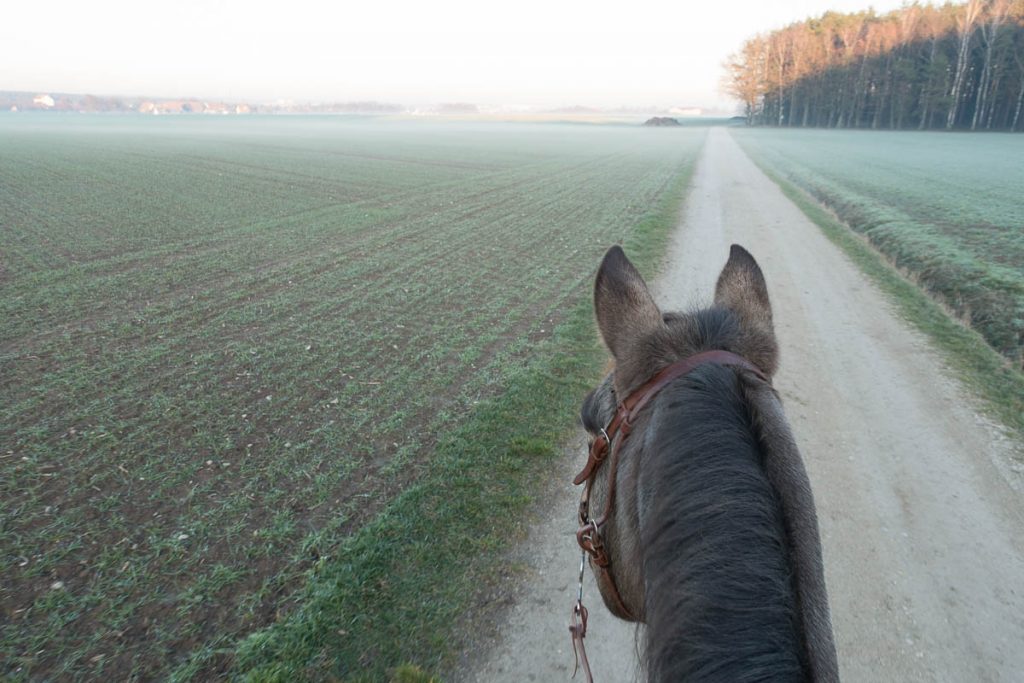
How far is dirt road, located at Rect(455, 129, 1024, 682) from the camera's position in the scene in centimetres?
372

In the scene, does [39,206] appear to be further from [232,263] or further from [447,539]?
[447,539]

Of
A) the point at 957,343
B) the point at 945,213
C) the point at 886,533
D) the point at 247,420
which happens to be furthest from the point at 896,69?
the point at 247,420

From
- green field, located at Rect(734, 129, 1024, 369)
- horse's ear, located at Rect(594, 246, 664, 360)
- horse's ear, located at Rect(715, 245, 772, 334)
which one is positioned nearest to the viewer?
horse's ear, located at Rect(594, 246, 664, 360)

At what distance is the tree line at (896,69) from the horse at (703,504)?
99.3m

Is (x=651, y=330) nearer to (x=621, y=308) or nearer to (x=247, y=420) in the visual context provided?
(x=621, y=308)

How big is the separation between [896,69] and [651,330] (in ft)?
360

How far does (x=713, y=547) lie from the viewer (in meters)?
1.33

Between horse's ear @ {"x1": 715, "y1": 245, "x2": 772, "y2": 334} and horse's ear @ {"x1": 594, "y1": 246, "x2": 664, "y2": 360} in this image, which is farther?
horse's ear @ {"x1": 715, "y1": 245, "x2": 772, "y2": 334}

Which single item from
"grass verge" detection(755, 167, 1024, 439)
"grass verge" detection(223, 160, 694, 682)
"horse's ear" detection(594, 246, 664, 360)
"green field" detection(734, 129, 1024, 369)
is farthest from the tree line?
"horse's ear" detection(594, 246, 664, 360)

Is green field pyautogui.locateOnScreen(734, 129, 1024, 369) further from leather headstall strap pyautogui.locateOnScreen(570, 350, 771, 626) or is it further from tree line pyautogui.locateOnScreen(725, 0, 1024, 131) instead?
tree line pyautogui.locateOnScreen(725, 0, 1024, 131)

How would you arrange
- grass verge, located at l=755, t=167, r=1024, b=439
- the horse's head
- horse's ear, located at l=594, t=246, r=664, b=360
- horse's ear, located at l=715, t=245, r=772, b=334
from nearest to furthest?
1. the horse's head
2. horse's ear, located at l=594, t=246, r=664, b=360
3. horse's ear, located at l=715, t=245, r=772, b=334
4. grass verge, located at l=755, t=167, r=1024, b=439

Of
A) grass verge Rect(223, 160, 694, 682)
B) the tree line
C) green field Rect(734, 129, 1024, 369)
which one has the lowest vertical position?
grass verge Rect(223, 160, 694, 682)

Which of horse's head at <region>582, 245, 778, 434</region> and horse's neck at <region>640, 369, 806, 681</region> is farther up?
horse's head at <region>582, 245, 778, 434</region>

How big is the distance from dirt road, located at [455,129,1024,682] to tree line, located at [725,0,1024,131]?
3648 inches
